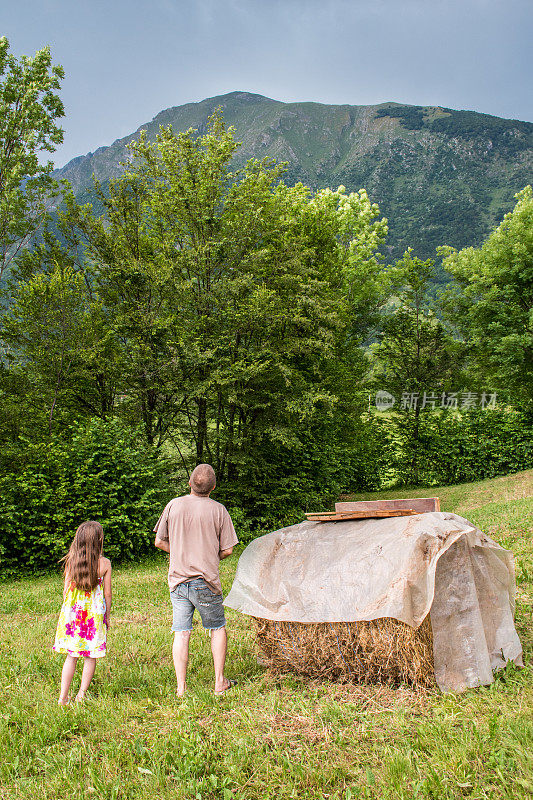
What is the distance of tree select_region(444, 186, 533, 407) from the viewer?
23.3 metres

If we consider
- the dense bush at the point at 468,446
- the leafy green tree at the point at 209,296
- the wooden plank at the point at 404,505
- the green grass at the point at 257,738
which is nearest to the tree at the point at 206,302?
the leafy green tree at the point at 209,296

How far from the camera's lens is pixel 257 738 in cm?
353

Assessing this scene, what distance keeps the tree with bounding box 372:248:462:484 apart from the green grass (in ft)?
62.7

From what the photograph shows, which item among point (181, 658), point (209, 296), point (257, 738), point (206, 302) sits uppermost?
point (209, 296)

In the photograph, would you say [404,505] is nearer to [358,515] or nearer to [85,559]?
[358,515]

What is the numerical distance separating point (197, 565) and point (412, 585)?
1800mm

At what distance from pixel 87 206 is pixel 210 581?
52.4ft

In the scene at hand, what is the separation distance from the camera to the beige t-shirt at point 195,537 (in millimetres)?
4531

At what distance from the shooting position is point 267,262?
57.6ft

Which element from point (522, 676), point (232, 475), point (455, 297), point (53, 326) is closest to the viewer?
point (522, 676)

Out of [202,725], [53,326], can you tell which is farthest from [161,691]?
[53,326]

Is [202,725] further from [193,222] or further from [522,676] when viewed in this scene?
[193,222]

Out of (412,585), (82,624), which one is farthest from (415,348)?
(82,624)

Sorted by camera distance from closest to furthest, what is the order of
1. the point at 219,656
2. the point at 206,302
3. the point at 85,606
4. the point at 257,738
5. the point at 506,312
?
the point at 257,738 < the point at 219,656 < the point at 85,606 < the point at 206,302 < the point at 506,312
